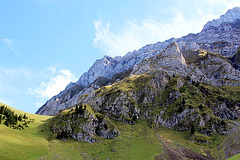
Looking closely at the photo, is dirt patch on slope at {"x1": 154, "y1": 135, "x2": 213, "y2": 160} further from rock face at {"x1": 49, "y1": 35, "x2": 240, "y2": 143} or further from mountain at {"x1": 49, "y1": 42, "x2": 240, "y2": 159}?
rock face at {"x1": 49, "y1": 35, "x2": 240, "y2": 143}

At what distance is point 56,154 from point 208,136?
9939 centimetres

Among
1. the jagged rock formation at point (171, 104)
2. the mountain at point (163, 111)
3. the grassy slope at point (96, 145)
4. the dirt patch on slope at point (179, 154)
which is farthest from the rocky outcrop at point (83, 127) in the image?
the dirt patch on slope at point (179, 154)

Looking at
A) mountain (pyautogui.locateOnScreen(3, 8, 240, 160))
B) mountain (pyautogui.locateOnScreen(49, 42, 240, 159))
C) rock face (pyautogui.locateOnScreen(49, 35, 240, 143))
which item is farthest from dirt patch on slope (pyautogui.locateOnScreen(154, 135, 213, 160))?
rock face (pyautogui.locateOnScreen(49, 35, 240, 143))

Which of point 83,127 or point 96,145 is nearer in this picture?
point 96,145

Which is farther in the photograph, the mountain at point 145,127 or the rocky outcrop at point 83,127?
the rocky outcrop at point 83,127

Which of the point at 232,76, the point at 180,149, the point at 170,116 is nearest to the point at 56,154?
the point at 180,149

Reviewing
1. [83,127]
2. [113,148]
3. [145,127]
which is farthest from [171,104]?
[83,127]

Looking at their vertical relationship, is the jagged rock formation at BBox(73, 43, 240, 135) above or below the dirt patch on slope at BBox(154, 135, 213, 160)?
above

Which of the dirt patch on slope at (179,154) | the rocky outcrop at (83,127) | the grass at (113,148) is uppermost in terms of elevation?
the rocky outcrop at (83,127)

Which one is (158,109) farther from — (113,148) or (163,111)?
(113,148)

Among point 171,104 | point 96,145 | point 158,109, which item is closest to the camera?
point 96,145

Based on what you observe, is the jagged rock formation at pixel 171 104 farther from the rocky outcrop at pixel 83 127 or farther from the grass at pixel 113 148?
the grass at pixel 113 148

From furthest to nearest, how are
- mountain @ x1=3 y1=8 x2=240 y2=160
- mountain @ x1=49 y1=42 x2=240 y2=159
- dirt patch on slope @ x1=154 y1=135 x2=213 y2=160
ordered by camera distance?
mountain @ x1=49 y1=42 x2=240 y2=159, dirt patch on slope @ x1=154 y1=135 x2=213 y2=160, mountain @ x1=3 y1=8 x2=240 y2=160

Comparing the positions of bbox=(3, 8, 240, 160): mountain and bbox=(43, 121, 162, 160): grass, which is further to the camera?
bbox=(3, 8, 240, 160): mountain
